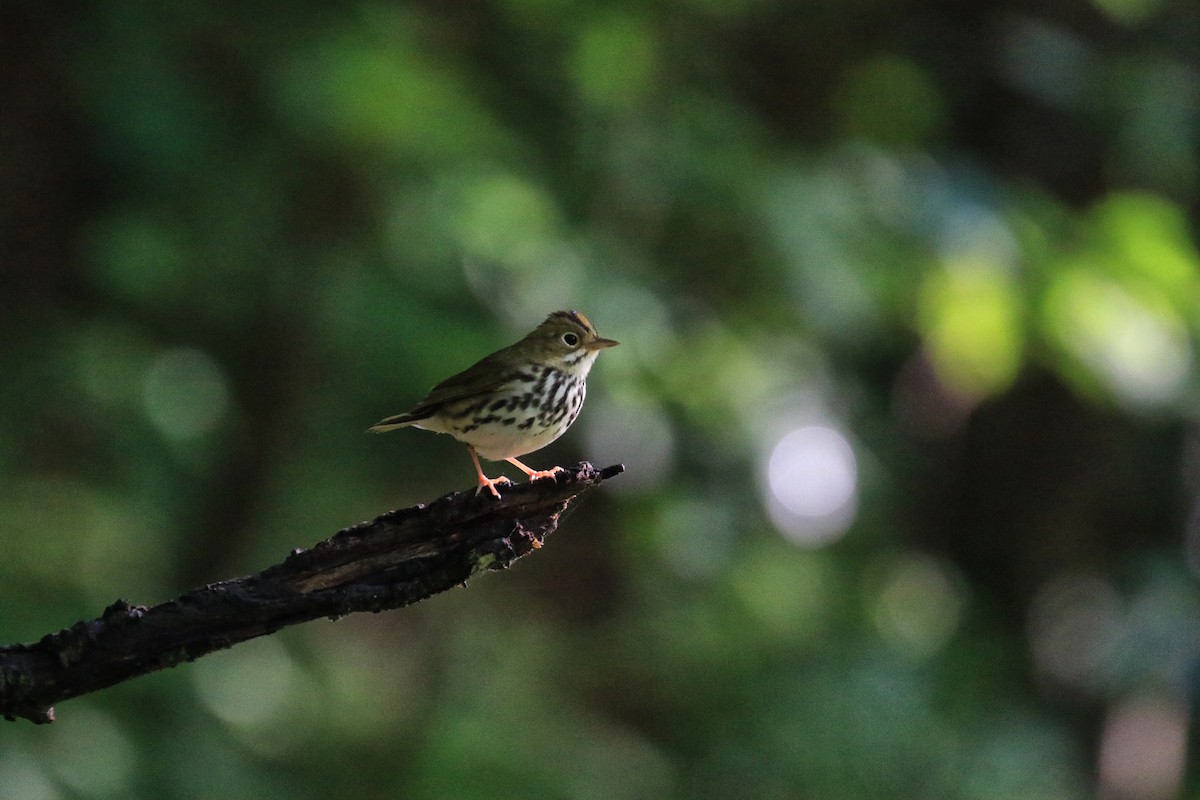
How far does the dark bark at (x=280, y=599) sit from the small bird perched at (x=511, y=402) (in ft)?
2.69

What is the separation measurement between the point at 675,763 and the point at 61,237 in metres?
3.71

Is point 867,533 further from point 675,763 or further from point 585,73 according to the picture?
point 585,73

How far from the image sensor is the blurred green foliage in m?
4.16

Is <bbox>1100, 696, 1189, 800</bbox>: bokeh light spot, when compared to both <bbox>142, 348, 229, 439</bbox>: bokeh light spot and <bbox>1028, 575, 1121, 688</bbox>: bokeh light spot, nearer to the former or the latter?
<bbox>1028, 575, 1121, 688</bbox>: bokeh light spot

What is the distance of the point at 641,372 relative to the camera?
414cm

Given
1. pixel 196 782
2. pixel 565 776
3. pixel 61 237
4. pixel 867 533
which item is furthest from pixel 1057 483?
pixel 61 237

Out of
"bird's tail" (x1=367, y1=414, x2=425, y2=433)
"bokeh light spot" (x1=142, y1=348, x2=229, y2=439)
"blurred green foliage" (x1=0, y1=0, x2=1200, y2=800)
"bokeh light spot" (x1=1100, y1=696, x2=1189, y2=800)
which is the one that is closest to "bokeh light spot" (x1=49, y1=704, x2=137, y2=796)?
"blurred green foliage" (x1=0, y1=0, x2=1200, y2=800)

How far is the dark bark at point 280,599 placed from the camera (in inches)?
79.3

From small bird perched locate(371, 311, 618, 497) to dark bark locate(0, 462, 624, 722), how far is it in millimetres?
819

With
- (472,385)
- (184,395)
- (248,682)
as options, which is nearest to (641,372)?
(472,385)

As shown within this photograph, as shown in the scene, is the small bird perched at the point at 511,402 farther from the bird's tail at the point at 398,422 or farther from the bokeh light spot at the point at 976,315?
the bokeh light spot at the point at 976,315

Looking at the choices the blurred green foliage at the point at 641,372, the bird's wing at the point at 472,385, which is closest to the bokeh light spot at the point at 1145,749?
the blurred green foliage at the point at 641,372

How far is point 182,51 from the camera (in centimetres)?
526

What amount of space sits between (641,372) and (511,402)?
98 centimetres
